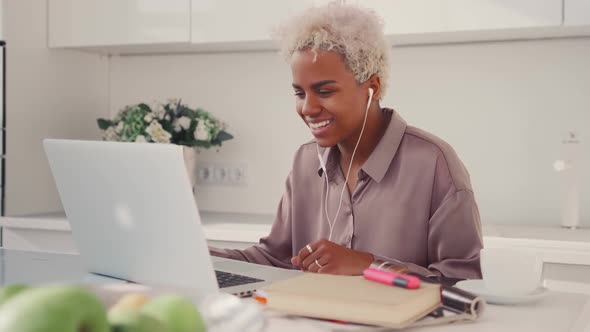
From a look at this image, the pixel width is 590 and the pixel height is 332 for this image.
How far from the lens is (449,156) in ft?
5.54

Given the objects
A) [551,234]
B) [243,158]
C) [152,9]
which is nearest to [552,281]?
[551,234]

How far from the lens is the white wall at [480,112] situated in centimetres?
261

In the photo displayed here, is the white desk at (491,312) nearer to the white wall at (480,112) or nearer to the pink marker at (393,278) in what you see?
the pink marker at (393,278)

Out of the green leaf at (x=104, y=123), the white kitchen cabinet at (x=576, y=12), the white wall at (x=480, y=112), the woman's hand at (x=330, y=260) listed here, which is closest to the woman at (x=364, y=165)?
the woman's hand at (x=330, y=260)

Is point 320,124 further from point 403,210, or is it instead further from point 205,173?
point 205,173

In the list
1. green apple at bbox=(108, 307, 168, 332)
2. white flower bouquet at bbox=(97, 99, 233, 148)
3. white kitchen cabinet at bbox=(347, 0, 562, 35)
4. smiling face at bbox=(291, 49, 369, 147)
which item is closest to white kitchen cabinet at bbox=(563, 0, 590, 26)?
white kitchen cabinet at bbox=(347, 0, 562, 35)

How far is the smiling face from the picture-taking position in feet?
5.51

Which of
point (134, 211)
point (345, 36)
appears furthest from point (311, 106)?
point (134, 211)

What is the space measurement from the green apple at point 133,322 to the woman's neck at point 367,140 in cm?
132

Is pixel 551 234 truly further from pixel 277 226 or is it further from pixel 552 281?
pixel 277 226

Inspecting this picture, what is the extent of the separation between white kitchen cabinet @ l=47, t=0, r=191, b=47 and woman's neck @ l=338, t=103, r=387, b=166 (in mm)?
1178

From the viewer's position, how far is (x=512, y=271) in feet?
3.56

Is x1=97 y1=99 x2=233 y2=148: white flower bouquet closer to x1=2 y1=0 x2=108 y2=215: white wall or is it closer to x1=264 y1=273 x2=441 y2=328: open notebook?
x1=2 y1=0 x2=108 y2=215: white wall

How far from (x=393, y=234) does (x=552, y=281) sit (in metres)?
0.72
